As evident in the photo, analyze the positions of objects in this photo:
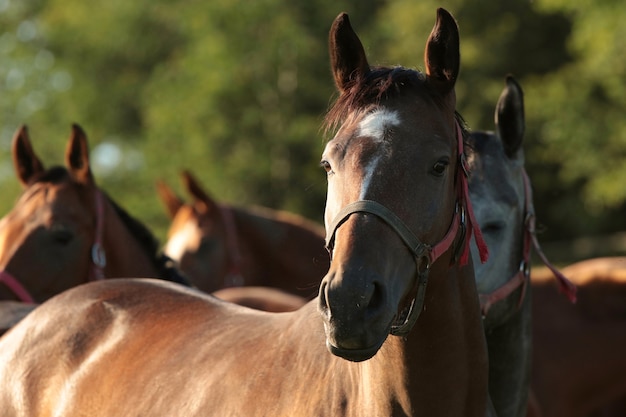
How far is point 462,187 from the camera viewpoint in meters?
3.14

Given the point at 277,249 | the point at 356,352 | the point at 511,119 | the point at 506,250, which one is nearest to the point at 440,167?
the point at 356,352

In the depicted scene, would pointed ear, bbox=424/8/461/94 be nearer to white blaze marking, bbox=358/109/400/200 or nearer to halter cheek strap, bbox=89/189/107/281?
white blaze marking, bbox=358/109/400/200

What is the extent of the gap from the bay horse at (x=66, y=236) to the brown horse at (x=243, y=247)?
5.71ft

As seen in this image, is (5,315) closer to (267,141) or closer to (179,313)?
(179,313)

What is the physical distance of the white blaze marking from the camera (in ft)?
9.43

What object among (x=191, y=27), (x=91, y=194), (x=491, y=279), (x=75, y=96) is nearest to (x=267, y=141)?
(x=191, y=27)

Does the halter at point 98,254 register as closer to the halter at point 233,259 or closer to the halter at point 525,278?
the halter at point 233,259

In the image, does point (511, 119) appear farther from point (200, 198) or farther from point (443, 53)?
point (200, 198)

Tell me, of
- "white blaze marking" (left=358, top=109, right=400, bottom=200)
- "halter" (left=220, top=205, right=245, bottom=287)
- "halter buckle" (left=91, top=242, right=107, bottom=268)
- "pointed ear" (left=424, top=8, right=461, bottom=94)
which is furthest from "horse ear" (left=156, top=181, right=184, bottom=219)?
"white blaze marking" (left=358, top=109, right=400, bottom=200)

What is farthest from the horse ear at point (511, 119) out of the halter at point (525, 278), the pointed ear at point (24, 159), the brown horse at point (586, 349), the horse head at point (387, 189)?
the pointed ear at point (24, 159)

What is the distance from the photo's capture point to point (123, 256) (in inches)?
232

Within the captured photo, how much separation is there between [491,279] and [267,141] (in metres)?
19.7

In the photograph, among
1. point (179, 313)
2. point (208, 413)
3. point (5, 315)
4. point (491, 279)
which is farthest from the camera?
point (5, 315)

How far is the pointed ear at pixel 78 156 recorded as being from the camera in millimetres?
6027
